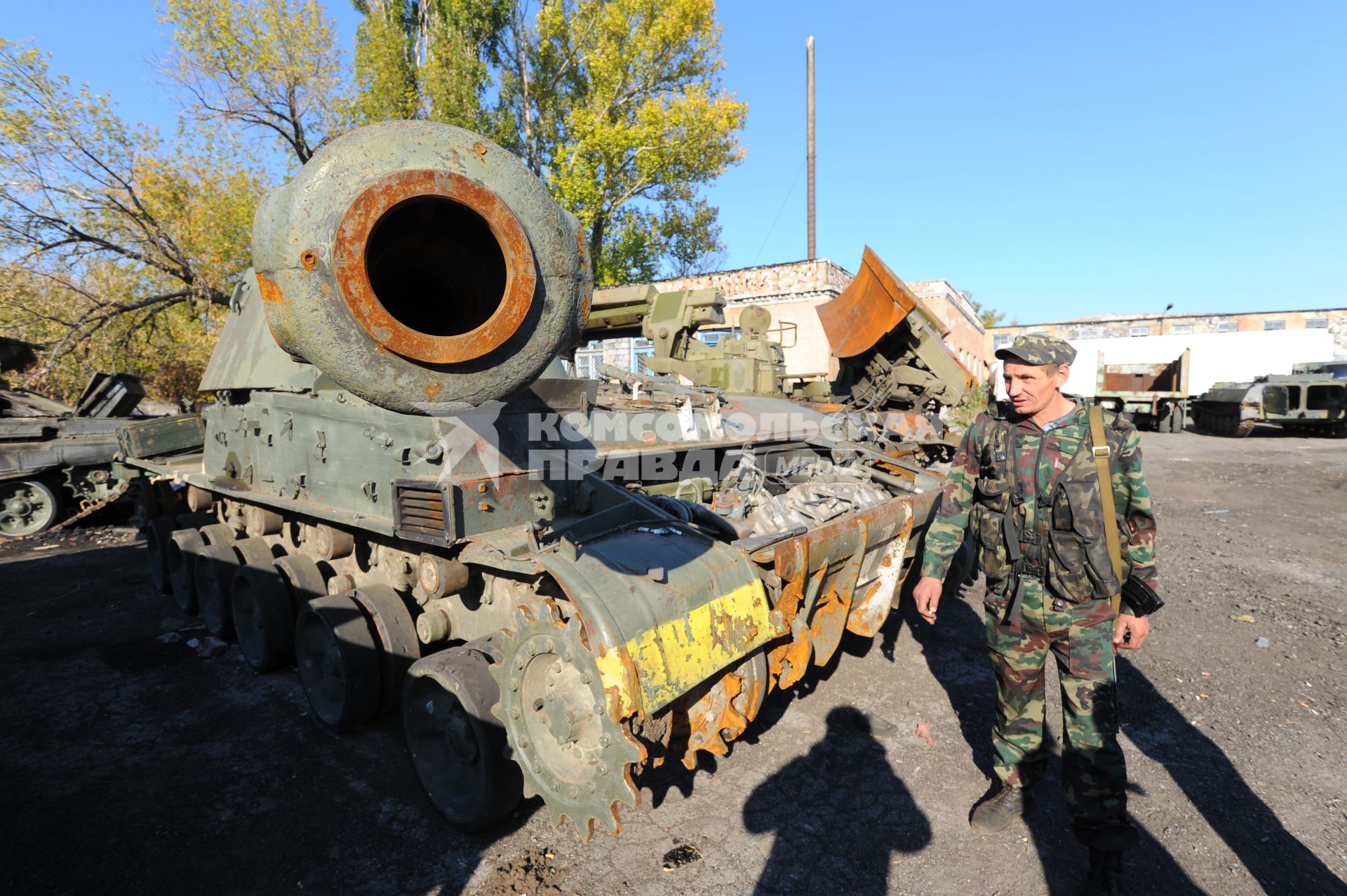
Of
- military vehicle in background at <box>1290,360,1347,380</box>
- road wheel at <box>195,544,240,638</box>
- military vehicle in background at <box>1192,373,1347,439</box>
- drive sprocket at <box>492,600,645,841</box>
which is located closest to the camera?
drive sprocket at <box>492,600,645,841</box>

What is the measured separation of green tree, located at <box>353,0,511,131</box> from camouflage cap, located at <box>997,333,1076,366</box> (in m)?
18.4

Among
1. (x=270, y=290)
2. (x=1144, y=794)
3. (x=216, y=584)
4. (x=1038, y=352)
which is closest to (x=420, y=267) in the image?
(x=270, y=290)

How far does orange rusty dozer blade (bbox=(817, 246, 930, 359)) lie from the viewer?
7.19 m

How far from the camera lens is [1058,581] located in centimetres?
280

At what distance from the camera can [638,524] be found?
123 inches

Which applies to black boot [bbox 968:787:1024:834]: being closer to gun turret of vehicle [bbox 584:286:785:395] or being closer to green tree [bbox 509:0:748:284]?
gun turret of vehicle [bbox 584:286:785:395]

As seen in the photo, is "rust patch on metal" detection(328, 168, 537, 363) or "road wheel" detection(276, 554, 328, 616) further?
"road wheel" detection(276, 554, 328, 616)

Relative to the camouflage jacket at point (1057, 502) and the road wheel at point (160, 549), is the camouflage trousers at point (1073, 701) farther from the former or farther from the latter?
the road wheel at point (160, 549)

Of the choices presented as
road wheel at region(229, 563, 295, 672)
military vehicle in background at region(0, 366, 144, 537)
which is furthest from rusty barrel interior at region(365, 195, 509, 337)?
military vehicle in background at region(0, 366, 144, 537)

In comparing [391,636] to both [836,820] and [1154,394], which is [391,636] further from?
[1154,394]

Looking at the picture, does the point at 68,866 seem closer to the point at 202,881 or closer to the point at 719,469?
the point at 202,881

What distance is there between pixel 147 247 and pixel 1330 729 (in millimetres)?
17884

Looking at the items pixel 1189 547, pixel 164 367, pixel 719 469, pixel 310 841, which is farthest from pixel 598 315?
pixel 164 367

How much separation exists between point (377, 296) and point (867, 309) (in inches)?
265
